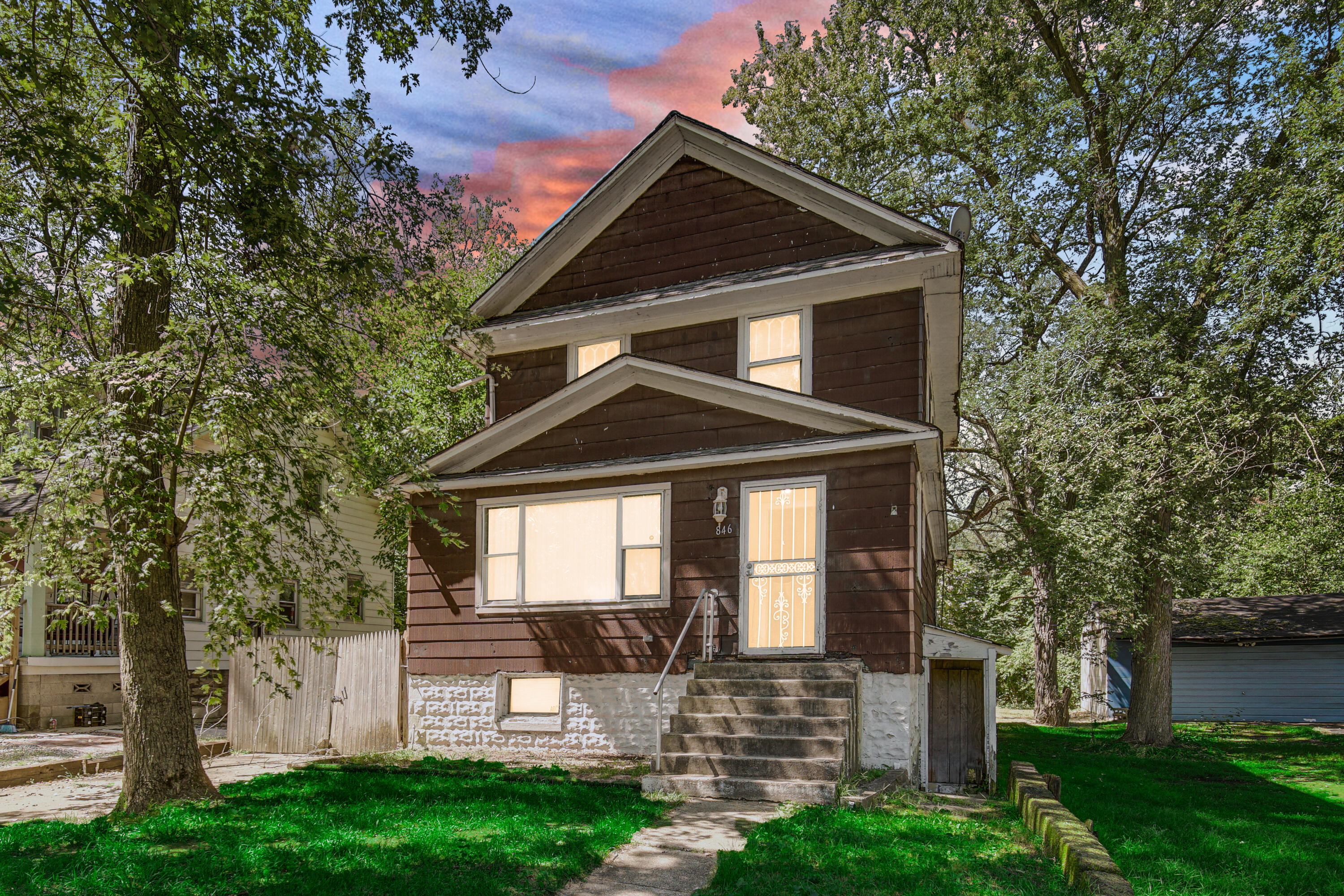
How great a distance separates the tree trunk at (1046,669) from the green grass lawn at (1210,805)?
1.94 m

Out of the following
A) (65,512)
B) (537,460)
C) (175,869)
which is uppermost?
(537,460)

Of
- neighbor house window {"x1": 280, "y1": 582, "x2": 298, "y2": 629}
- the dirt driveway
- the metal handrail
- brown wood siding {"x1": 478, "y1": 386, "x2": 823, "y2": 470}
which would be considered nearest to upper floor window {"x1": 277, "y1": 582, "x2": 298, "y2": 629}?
neighbor house window {"x1": 280, "y1": 582, "x2": 298, "y2": 629}

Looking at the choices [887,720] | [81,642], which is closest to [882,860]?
[887,720]

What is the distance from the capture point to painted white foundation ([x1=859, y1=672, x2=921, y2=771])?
983 cm

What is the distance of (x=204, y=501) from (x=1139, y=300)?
1694 cm

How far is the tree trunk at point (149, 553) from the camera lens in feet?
23.2

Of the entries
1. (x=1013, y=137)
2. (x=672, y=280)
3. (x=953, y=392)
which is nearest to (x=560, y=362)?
(x=672, y=280)

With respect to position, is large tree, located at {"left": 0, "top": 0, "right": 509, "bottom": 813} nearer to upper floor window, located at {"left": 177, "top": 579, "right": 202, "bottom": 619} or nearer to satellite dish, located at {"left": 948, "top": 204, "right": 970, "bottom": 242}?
satellite dish, located at {"left": 948, "top": 204, "right": 970, "bottom": 242}

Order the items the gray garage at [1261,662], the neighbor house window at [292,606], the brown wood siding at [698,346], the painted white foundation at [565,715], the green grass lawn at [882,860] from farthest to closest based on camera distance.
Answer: the gray garage at [1261,662] → the neighbor house window at [292,606] → the brown wood siding at [698,346] → the painted white foundation at [565,715] → the green grass lawn at [882,860]

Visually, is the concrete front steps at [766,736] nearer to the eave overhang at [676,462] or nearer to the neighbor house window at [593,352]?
the eave overhang at [676,462]

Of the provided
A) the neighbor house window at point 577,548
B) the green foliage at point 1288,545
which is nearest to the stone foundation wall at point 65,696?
the neighbor house window at point 577,548

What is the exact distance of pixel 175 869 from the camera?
5359mm

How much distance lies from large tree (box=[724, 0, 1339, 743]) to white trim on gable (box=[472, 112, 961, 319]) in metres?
6.37

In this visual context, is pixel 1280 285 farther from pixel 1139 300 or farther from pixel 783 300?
pixel 783 300
